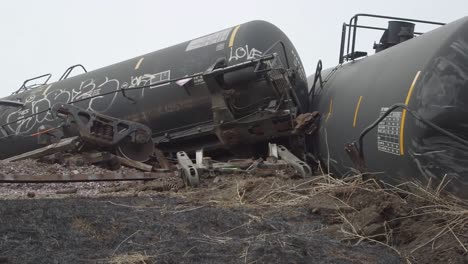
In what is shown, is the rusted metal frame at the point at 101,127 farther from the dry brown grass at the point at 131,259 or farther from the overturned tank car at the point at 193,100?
the dry brown grass at the point at 131,259

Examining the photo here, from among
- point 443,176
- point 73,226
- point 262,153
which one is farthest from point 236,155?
point 73,226

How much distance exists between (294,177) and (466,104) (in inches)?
87.7

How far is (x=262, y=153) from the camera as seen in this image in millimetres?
7992

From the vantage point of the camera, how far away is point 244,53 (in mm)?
7844

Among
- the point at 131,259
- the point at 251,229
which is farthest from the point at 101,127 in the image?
the point at 131,259

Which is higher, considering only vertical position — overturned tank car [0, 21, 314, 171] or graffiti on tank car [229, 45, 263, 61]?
graffiti on tank car [229, 45, 263, 61]

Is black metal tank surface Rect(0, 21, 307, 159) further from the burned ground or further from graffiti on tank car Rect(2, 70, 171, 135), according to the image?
the burned ground

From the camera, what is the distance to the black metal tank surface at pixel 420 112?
4.30 metres

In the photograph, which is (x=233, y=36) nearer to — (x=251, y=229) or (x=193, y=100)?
(x=193, y=100)

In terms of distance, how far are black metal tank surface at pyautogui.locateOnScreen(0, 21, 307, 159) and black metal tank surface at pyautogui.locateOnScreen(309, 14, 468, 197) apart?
1.87 meters

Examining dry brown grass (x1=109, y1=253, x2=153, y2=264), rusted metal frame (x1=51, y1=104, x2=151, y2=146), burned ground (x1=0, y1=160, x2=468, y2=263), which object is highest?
dry brown grass (x1=109, y1=253, x2=153, y2=264)

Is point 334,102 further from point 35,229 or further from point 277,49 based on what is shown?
point 35,229

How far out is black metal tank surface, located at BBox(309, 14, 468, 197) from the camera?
4.30 metres

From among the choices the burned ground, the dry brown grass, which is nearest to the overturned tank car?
the burned ground
